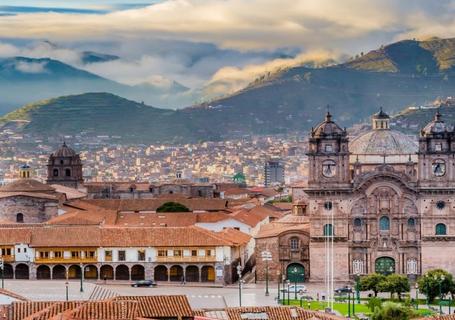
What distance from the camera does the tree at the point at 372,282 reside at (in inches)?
3523

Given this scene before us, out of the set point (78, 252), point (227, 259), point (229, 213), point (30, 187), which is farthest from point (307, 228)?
point (30, 187)

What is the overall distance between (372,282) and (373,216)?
985 cm

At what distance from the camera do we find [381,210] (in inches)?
3883

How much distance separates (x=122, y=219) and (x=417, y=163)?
3029 centimetres

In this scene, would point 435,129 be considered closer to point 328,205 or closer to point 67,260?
point 328,205

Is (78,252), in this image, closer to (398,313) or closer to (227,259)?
(227,259)

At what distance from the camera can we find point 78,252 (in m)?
99.6

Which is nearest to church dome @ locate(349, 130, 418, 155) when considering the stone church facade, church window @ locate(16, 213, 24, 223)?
the stone church facade

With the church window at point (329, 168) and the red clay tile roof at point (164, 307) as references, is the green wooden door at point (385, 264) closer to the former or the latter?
the church window at point (329, 168)

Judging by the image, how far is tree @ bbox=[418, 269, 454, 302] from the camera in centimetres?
8600

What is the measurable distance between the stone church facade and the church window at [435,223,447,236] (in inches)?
0.5

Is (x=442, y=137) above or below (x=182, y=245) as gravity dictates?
above

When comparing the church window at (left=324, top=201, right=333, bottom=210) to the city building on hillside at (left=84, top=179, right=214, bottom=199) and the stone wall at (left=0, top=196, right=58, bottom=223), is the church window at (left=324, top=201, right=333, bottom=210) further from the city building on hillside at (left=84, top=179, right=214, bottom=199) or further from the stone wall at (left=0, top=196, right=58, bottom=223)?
the city building on hillside at (left=84, top=179, right=214, bottom=199)

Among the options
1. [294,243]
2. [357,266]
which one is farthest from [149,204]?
→ [357,266]
